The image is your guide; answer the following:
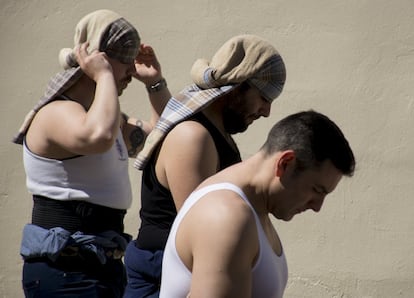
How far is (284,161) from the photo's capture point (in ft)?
7.64

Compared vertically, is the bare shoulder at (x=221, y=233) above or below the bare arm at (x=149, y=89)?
above

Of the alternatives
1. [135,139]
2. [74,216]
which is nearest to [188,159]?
[74,216]

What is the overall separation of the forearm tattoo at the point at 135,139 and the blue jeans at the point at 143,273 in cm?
67

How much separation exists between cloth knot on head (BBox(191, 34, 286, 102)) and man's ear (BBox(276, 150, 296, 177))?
80 centimetres

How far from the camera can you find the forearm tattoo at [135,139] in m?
3.74

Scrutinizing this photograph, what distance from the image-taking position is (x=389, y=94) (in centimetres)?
471

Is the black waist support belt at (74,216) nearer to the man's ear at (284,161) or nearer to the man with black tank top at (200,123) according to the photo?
the man with black tank top at (200,123)

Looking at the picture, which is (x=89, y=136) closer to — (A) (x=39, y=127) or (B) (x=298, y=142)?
(A) (x=39, y=127)

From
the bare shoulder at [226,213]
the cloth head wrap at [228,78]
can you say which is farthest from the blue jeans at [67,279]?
the bare shoulder at [226,213]

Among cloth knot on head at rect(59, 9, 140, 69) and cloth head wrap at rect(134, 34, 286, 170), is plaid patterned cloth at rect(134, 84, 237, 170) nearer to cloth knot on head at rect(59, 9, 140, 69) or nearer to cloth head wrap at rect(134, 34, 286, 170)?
cloth head wrap at rect(134, 34, 286, 170)

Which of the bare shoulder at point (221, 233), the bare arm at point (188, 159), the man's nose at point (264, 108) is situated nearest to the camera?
the bare shoulder at point (221, 233)

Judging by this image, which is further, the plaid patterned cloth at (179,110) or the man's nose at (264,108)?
the man's nose at (264,108)

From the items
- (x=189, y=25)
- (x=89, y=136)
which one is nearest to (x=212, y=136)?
(x=89, y=136)

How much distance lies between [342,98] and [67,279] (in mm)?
2038
